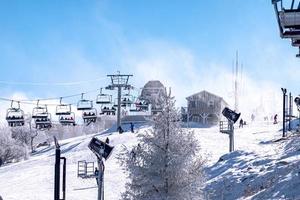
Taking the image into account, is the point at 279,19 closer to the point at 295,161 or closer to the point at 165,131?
the point at 165,131

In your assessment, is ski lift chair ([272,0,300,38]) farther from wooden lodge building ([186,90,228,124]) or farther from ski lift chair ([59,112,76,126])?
wooden lodge building ([186,90,228,124])

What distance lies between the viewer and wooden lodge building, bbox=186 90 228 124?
95.9 metres

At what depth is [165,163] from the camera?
17.5 meters

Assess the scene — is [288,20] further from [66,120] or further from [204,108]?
[204,108]

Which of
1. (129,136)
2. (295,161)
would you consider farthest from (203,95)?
(295,161)

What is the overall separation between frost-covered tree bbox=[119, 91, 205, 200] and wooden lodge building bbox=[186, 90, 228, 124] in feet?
253

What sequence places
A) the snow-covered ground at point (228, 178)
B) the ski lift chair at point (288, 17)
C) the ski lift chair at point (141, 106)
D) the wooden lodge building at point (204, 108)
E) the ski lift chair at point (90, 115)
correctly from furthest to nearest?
the wooden lodge building at point (204, 108) → the ski lift chair at point (141, 106) → the ski lift chair at point (90, 115) → the snow-covered ground at point (228, 178) → the ski lift chair at point (288, 17)

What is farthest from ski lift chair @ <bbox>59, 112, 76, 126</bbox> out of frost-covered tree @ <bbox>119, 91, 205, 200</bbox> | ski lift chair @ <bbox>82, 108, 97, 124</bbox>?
frost-covered tree @ <bbox>119, 91, 205, 200</bbox>

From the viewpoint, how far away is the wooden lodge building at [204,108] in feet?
315

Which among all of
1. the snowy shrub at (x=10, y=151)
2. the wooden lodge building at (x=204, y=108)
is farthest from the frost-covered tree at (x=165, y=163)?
the wooden lodge building at (x=204, y=108)

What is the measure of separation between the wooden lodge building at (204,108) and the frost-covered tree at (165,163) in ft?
253

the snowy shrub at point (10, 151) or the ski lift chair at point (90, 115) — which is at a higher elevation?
the ski lift chair at point (90, 115)

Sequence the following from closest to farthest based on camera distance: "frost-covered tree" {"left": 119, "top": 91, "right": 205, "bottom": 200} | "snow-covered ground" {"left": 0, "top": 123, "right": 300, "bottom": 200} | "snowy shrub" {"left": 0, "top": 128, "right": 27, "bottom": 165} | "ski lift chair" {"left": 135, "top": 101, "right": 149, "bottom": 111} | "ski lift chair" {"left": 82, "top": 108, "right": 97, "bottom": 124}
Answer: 1. "frost-covered tree" {"left": 119, "top": 91, "right": 205, "bottom": 200}
2. "snow-covered ground" {"left": 0, "top": 123, "right": 300, "bottom": 200}
3. "ski lift chair" {"left": 82, "top": 108, "right": 97, "bottom": 124}
4. "ski lift chair" {"left": 135, "top": 101, "right": 149, "bottom": 111}
5. "snowy shrub" {"left": 0, "top": 128, "right": 27, "bottom": 165}

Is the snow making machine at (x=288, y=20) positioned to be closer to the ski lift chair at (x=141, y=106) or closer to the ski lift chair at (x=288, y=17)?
the ski lift chair at (x=288, y=17)
